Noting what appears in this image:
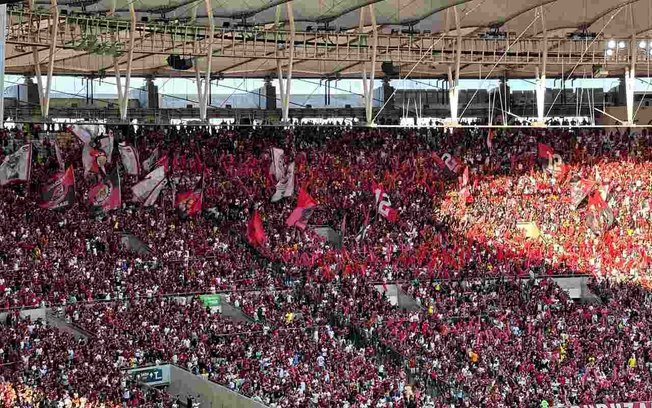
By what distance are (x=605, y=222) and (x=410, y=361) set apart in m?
16.0

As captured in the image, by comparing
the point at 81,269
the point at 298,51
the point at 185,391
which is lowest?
the point at 185,391

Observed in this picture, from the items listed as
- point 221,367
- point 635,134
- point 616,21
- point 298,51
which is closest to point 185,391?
point 221,367

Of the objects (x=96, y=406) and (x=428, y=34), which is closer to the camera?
(x=96, y=406)

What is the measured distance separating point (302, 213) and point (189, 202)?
416 cm

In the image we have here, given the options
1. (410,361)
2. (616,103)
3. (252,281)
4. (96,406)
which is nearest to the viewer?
(96,406)

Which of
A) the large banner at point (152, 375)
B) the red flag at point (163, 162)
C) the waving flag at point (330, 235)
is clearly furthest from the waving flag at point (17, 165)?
the waving flag at point (330, 235)

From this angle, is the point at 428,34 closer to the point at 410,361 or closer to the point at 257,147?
the point at 257,147

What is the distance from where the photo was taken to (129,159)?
46281 millimetres

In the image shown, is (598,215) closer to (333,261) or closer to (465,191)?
(465,191)

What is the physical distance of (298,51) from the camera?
5162cm

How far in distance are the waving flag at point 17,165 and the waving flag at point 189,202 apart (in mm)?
5653

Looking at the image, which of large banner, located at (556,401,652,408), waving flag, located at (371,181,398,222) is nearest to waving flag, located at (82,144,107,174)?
waving flag, located at (371,181,398,222)

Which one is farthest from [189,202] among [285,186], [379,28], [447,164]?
[447,164]

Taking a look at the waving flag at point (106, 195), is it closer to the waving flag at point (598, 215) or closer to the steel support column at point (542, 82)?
the steel support column at point (542, 82)
